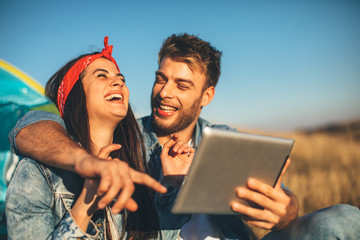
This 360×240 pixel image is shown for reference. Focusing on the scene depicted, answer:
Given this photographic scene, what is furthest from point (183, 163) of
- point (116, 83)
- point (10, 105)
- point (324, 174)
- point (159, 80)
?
point (324, 174)

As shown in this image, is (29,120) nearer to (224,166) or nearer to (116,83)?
(116,83)

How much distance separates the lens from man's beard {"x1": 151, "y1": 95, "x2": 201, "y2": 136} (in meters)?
3.62

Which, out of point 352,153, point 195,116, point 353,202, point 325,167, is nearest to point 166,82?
point 195,116

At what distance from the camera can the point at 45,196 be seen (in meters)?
1.84

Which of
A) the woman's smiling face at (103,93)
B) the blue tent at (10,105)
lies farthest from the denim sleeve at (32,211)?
the blue tent at (10,105)

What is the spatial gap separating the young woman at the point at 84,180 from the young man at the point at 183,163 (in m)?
0.20

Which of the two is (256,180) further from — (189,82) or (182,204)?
(189,82)

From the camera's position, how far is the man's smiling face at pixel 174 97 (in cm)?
363

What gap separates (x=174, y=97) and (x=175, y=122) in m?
0.34

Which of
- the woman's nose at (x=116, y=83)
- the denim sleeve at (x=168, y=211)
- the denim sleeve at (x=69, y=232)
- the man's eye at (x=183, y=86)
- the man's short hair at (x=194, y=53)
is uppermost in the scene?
the man's short hair at (x=194, y=53)

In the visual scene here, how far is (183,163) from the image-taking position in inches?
92.4

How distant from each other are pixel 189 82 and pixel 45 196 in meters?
2.45

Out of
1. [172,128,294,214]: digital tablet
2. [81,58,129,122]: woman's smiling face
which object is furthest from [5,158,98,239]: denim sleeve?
[172,128,294,214]: digital tablet

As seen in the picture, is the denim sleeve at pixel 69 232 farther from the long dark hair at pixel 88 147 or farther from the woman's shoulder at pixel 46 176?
the long dark hair at pixel 88 147
